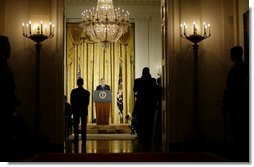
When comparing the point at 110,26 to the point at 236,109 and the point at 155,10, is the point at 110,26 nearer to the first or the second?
the point at 155,10

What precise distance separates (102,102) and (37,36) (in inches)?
276

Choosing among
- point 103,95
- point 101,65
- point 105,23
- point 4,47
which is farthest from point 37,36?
point 101,65

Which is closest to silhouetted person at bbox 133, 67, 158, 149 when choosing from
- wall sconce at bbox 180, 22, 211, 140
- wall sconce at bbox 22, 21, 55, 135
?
wall sconce at bbox 180, 22, 211, 140

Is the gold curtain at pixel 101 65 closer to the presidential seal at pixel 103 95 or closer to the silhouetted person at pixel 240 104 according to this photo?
the presidential seal at pixel 103 95

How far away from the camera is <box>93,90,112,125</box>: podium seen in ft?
45.9

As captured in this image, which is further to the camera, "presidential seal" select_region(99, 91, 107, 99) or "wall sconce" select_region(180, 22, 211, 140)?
"presidential seal" select_region(99, 91, 107, 99)

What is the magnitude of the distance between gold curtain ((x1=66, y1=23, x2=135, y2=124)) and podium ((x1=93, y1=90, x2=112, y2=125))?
58cm

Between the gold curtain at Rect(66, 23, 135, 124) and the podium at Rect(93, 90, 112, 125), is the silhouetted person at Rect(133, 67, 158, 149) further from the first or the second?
the gold curtain at Rect(66, 23, 135, 124)

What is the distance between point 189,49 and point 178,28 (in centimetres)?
42

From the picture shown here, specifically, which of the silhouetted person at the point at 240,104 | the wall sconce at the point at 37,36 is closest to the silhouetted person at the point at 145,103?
the wall sconce at the point at 37,36

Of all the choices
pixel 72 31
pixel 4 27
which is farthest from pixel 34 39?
pixel 72 31

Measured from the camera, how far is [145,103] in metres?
7.62

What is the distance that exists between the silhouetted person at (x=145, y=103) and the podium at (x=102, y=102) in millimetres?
6287

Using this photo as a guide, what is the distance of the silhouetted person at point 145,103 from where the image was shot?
7.60 meters
